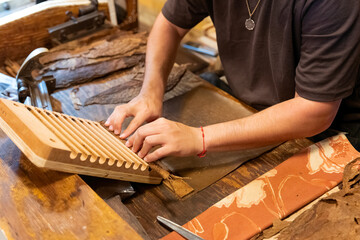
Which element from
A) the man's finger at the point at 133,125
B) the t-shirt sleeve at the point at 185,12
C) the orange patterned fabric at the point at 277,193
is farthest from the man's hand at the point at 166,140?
the t-shirt sleeve at the point at 185,12

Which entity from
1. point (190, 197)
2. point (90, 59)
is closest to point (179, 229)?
point (190, 197)

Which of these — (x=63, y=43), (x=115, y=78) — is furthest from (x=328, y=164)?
(x=63, y=43)

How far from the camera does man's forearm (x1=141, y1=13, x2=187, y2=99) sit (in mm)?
1954

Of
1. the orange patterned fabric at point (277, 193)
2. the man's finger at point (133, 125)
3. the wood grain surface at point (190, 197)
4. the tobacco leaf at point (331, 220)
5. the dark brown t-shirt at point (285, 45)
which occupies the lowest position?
the wood grain surface at point (190, 197)

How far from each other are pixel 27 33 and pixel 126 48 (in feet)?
2.17

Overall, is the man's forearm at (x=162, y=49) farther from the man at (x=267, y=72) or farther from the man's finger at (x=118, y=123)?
the man's finger at (x=118, y=123)

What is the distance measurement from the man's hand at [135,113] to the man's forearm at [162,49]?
7.7 inches

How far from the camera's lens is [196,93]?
2.04 m

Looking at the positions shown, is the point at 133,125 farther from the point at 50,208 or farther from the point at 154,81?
the point at 50,208

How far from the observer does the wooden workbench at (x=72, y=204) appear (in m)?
1.04

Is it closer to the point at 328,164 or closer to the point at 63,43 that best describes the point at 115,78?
the point at 63,43

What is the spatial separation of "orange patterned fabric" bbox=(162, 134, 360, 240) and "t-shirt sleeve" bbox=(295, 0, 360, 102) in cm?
29

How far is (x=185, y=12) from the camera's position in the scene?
1.93 m

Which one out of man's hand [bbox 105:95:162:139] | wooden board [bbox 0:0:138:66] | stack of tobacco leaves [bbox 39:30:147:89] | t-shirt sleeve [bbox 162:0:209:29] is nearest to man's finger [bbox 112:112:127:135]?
man's hand [bbox 105:95:162:139]
